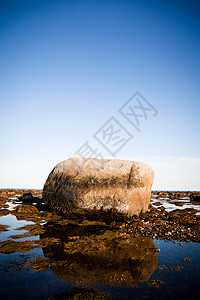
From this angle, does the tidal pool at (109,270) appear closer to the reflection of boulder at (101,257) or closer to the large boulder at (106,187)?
the reflection of boulder at (101,257)

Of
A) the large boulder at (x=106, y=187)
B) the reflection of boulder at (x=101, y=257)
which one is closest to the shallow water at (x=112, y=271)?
the reflection of boulder at (x=101, y=257)

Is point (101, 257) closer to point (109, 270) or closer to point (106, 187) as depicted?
point (109, 270)

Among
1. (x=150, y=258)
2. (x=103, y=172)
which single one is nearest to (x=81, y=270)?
(x=150, y=258)

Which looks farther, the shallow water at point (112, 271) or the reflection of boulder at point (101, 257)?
the reflection of boulder at point (101, 257)

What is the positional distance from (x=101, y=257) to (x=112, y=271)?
0.66 m

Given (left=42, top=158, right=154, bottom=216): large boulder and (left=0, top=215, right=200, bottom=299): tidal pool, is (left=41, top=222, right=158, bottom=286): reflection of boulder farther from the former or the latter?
(left=42, top=158, right=154, bottom=216): large boulder

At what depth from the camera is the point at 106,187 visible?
29.1ft

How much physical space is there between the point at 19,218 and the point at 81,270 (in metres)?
5.91

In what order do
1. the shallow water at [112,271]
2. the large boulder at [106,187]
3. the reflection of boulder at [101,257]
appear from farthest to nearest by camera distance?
the large boulder at [106,187], the reflection of boulder at [101,257], the shallow water at [112,271]

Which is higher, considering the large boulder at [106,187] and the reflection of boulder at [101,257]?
the large boulder at [106,187]

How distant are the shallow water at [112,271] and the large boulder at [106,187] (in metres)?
3.39

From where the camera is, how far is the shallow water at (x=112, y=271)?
295 cm

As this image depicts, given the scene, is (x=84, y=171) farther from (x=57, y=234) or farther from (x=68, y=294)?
(x=68, y=294)

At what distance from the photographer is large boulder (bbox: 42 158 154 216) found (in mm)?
8766
